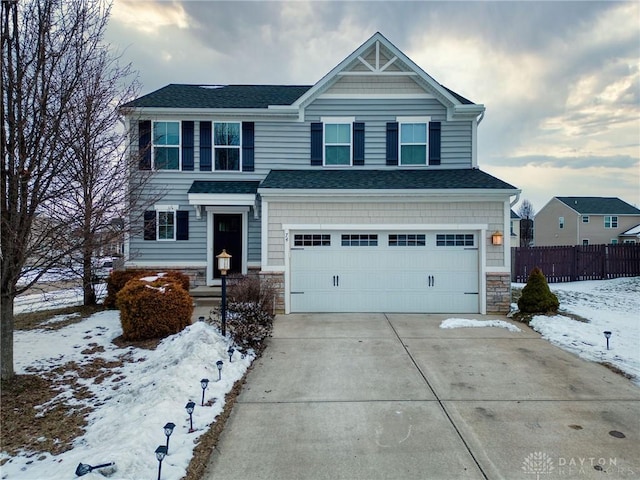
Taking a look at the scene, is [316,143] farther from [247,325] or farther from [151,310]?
[151,310]

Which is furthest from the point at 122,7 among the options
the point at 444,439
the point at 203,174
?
the point at 444,439

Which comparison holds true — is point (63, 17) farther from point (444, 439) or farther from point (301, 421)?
point (444, 439)

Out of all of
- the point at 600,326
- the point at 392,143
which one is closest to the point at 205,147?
the point at 392,143

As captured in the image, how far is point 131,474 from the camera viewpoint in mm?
2756

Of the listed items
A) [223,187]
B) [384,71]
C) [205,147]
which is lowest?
[223,187]

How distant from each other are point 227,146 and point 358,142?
4335 mm

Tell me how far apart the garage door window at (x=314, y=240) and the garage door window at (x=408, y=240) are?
5.60 feet

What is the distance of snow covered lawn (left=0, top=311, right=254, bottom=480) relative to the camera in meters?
2.95

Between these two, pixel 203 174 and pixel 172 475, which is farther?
pixel 203 174

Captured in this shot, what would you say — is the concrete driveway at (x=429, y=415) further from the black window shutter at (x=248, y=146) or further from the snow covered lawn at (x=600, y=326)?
the black window shutter at (x=248, y=146)

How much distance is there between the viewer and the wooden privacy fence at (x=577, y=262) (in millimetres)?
14320

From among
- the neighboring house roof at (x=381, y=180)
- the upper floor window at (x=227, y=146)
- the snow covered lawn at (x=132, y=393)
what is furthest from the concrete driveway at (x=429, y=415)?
the upper floor window at (x=227, y=146)

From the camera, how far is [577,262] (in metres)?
14.4

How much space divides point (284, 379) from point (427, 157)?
27.8 feet
